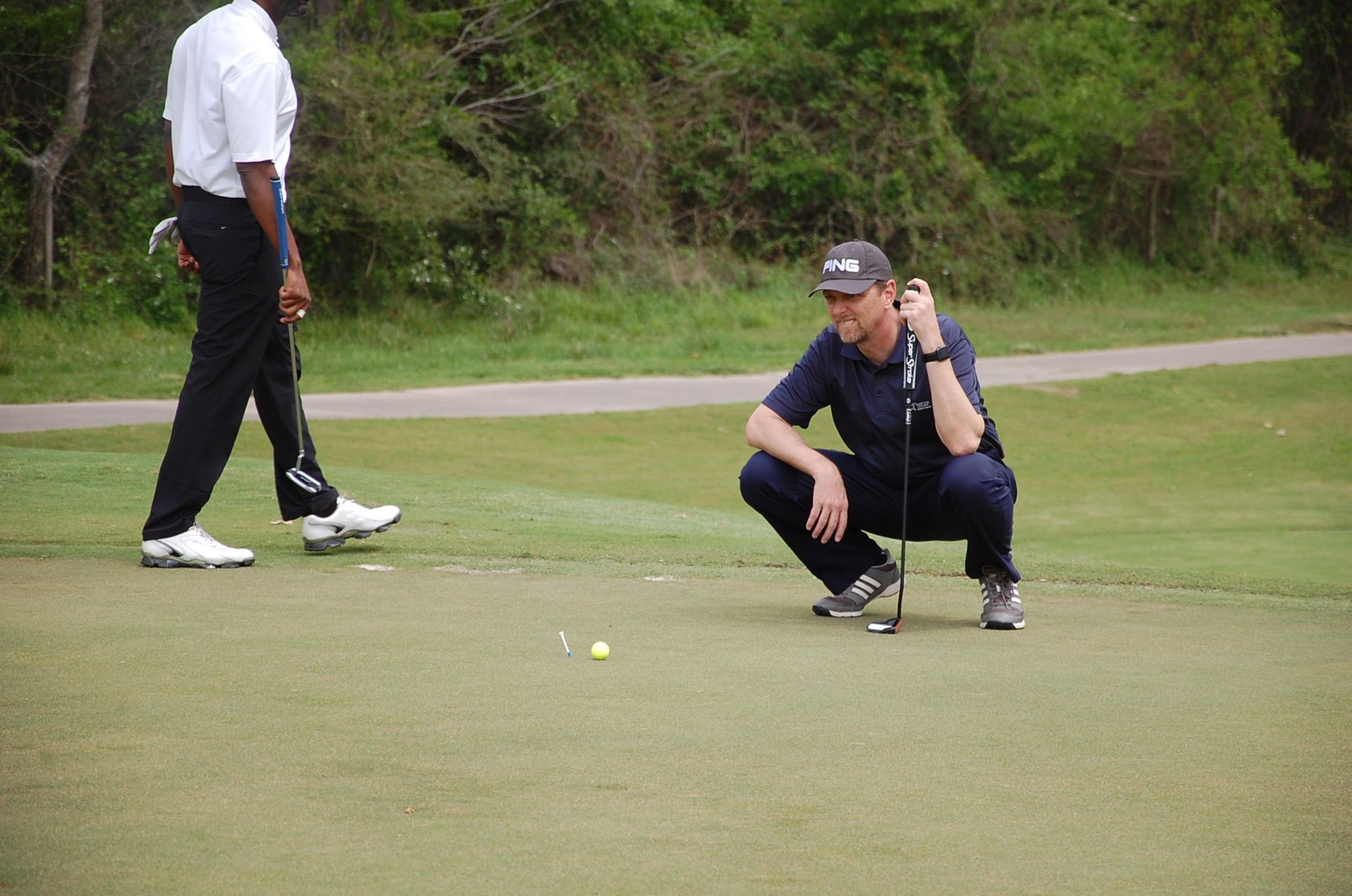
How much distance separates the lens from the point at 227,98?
5.49 m

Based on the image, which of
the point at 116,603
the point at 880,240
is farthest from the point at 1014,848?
the point at 880,240

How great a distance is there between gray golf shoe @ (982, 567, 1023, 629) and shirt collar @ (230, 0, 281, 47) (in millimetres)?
3303

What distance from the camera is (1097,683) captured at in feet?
13.1

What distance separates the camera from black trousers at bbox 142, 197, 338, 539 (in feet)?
18.5

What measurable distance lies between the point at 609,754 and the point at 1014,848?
2.96 ft

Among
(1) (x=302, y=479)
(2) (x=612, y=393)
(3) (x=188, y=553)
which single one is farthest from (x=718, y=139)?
(3) (x=188, y=553)

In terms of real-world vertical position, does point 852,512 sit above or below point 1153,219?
above

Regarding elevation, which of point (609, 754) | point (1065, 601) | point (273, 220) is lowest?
point (1065, 601)

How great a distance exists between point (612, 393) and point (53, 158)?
826cm

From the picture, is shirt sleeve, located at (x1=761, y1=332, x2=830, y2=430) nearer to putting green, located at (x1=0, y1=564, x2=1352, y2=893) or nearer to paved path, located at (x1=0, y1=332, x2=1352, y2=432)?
putting green, located at (x1=0, y1=564, x2=1352, y2=893)

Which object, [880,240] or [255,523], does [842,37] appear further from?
[255,523]

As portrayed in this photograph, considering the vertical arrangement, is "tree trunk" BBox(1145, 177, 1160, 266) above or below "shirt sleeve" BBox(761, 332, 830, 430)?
below

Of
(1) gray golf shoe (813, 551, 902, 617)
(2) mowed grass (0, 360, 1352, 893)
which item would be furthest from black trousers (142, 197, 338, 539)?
(1) gray golf shoe (813, 551, 902, 617)

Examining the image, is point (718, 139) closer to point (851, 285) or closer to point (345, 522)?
point (345, 522)
